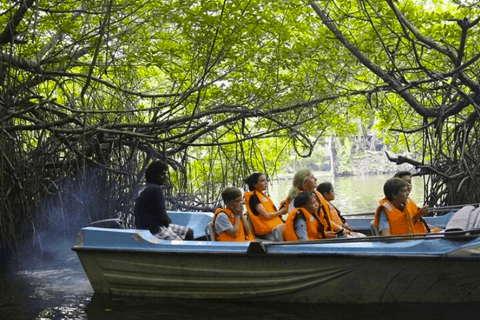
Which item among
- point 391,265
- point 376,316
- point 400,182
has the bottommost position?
point 376,316

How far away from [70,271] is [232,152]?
12.3 ft

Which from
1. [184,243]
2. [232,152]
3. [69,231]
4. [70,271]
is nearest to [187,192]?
[232,152]

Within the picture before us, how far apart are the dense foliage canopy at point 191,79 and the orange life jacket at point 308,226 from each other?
1.60 meters

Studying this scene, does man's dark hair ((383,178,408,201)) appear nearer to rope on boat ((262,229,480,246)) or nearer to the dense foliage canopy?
rope on boat ((262,229,480,246))

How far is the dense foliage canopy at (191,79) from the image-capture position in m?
7.72

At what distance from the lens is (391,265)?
593 centimetres

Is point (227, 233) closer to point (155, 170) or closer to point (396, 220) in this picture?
point (155, 170)

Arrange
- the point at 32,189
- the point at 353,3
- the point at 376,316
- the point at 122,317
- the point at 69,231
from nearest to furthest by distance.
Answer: the point at 376,316 < the point at 122,317 < the point at 32,189 < the point at 353,3 < the point at 69,231

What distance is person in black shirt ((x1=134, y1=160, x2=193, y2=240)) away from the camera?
6.72 meters

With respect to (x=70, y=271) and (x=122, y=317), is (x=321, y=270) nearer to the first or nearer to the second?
(x=122, y=317)

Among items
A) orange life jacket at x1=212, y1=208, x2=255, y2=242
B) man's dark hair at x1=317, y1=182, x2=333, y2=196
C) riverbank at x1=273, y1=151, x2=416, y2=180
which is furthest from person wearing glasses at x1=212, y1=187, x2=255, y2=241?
riverbank at x1=273, y1=151, x2=416, y2=180

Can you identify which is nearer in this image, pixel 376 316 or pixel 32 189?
pixel 376 316

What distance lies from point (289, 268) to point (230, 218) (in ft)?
2.36

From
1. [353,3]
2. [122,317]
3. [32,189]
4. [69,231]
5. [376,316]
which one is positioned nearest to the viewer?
[376,316]
